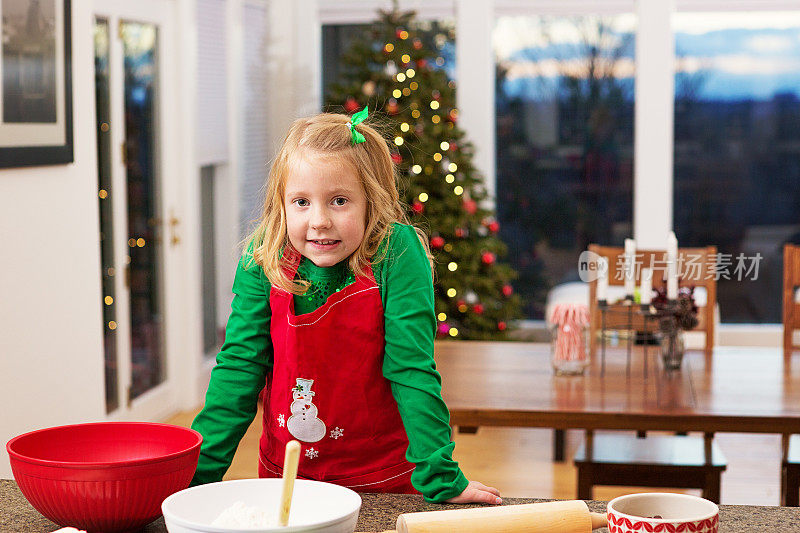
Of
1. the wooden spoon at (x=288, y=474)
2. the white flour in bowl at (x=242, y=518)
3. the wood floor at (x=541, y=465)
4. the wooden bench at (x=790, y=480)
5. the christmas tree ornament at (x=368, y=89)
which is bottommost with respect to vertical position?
the wood floor at (x=541, y=465)

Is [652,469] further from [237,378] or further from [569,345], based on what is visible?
[237,378]

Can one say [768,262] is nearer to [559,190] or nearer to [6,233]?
[559,190]

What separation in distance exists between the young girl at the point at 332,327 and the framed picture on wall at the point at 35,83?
1.86 metres

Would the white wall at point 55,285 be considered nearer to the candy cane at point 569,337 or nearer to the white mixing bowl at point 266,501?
the candy cane at point 569,337

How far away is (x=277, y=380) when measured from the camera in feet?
4.68

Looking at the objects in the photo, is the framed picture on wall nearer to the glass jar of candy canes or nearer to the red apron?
the glass jar of candy canes

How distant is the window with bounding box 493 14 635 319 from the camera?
5898mm

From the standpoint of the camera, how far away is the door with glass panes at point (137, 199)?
4379mm

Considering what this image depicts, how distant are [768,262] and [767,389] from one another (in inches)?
134

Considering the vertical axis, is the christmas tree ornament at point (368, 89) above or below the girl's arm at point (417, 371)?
above

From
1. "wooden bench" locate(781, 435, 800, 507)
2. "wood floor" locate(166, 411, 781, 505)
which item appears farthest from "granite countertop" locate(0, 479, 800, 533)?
"wood floor" locate(166, 411, 781, 505)

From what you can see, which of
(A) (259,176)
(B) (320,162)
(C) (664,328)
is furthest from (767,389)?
(A) (259,176)

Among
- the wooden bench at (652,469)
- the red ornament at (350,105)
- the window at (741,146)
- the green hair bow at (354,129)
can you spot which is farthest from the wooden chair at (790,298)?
the red ornament at (350,105)

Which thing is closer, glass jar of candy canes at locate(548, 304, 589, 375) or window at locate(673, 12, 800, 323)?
glass jar of candy canes at locate(548, 304, 589, 375)
